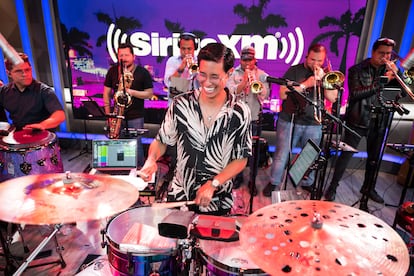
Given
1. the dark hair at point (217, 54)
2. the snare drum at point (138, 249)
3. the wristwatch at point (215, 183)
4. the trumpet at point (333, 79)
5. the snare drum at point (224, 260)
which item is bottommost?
the snare drum at point (138, 249)

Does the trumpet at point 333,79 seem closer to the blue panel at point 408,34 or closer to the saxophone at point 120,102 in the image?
the saxophone at point 120,102

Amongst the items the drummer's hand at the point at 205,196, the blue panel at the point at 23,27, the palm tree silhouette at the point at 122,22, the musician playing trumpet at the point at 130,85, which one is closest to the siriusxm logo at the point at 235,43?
the palm tree silhouette at the point at 122,22

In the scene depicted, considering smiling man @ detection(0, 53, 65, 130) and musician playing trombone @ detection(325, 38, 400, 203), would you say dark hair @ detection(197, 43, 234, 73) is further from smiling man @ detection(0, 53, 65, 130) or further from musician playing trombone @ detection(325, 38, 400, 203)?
musician playing trombone @ detection(325, 38, 400, 203)

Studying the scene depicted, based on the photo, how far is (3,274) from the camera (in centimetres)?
302

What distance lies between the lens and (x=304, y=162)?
2.54m

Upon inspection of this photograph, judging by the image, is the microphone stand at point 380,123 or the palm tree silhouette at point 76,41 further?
the palm tree silhouette at point 76,41

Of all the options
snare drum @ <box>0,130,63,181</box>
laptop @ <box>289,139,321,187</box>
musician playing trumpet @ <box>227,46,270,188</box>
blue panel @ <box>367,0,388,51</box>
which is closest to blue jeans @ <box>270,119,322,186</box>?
musician playing trumpet @ <box>227,46,270,188</box>

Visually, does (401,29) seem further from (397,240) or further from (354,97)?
(397,240)

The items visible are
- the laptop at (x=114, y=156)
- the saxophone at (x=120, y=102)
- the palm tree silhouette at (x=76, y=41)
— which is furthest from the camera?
the palm tree silhouette at (x=76, y=41)

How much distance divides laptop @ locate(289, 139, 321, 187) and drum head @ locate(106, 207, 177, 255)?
1.05 m

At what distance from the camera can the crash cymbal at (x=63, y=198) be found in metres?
1.56

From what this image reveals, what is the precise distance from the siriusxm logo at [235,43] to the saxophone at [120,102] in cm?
135

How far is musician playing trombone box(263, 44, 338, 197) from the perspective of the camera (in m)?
3.91

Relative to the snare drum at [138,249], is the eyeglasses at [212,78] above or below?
above
